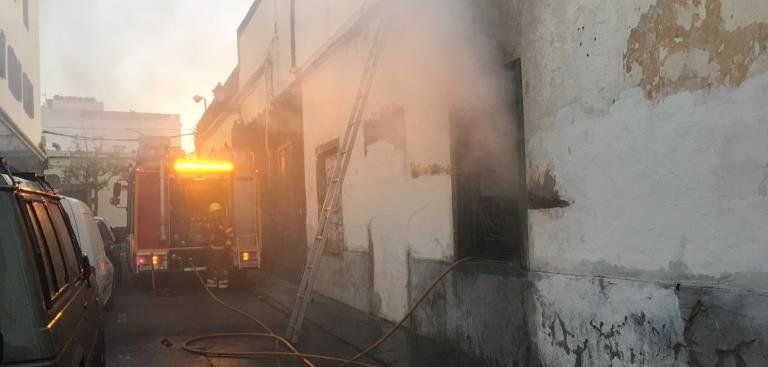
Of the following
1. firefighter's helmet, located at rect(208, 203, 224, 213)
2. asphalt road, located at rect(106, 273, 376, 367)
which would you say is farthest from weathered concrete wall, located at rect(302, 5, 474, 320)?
firefighter's helmet, located at rect(208, 203, 224, 213)

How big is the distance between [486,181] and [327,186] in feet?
14.2

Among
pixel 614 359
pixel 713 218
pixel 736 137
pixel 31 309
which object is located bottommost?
pixel 614 359

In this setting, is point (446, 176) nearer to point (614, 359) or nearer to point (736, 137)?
point (614, 359)

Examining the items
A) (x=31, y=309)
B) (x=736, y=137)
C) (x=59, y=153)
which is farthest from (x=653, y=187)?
(x=59, y=153)

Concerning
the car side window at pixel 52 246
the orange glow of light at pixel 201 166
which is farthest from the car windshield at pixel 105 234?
the car side window at pixel 52 246

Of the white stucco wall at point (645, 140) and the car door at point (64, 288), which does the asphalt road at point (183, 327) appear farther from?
the white stucco wall at point (645, 140)

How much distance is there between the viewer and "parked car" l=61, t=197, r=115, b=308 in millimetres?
7590

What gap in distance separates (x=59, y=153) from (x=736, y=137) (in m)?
49.3

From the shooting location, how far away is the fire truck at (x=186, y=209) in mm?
11688

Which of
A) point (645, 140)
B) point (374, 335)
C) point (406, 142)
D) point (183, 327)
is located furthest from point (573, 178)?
point (183, 327)

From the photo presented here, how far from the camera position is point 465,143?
6.15m

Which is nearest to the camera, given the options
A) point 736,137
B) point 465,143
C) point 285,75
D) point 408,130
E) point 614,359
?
point 736,137

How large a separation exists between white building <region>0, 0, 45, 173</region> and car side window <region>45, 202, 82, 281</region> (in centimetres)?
1266

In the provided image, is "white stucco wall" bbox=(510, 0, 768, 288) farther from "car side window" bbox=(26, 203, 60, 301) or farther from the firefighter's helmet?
the firefighter's helmet
